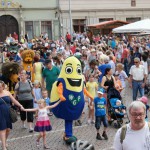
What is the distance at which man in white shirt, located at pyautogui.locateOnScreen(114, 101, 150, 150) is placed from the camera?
4000mm

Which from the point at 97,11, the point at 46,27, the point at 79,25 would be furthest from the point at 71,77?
the point at 97,11

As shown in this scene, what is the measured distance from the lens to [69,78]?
8047 mm

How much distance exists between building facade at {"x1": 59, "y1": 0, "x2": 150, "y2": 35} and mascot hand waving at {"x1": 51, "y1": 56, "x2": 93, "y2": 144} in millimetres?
25498

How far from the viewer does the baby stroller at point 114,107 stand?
9570 mm

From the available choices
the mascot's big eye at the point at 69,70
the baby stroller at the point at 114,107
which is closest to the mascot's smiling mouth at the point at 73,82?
the mascot's big eye at the point at 69,70

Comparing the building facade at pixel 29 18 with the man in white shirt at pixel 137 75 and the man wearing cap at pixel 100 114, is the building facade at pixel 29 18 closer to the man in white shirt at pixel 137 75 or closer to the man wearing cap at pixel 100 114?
the man in white shirt at pixel 137 75

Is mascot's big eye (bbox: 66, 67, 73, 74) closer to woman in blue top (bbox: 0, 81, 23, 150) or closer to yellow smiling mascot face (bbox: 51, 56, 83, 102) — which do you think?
yellow smiling mascot face (bbox: 51, 56, 83, 102)

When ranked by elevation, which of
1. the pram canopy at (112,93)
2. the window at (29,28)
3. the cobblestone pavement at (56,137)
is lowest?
the cobblestone pavement at (56,137)

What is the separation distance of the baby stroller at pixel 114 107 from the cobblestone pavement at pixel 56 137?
0.20 m

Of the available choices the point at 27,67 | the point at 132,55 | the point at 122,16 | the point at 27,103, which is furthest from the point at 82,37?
the point at 27,103

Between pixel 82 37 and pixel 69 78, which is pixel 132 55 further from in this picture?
pixel 82 37

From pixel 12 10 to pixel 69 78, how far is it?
81.5 ft

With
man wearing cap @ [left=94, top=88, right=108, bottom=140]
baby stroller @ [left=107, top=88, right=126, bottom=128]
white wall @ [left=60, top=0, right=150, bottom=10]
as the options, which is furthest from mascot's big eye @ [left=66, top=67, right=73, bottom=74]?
white wall @ [left=60, top=0, right=150, bottom=10]

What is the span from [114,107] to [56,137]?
1.69 meters
